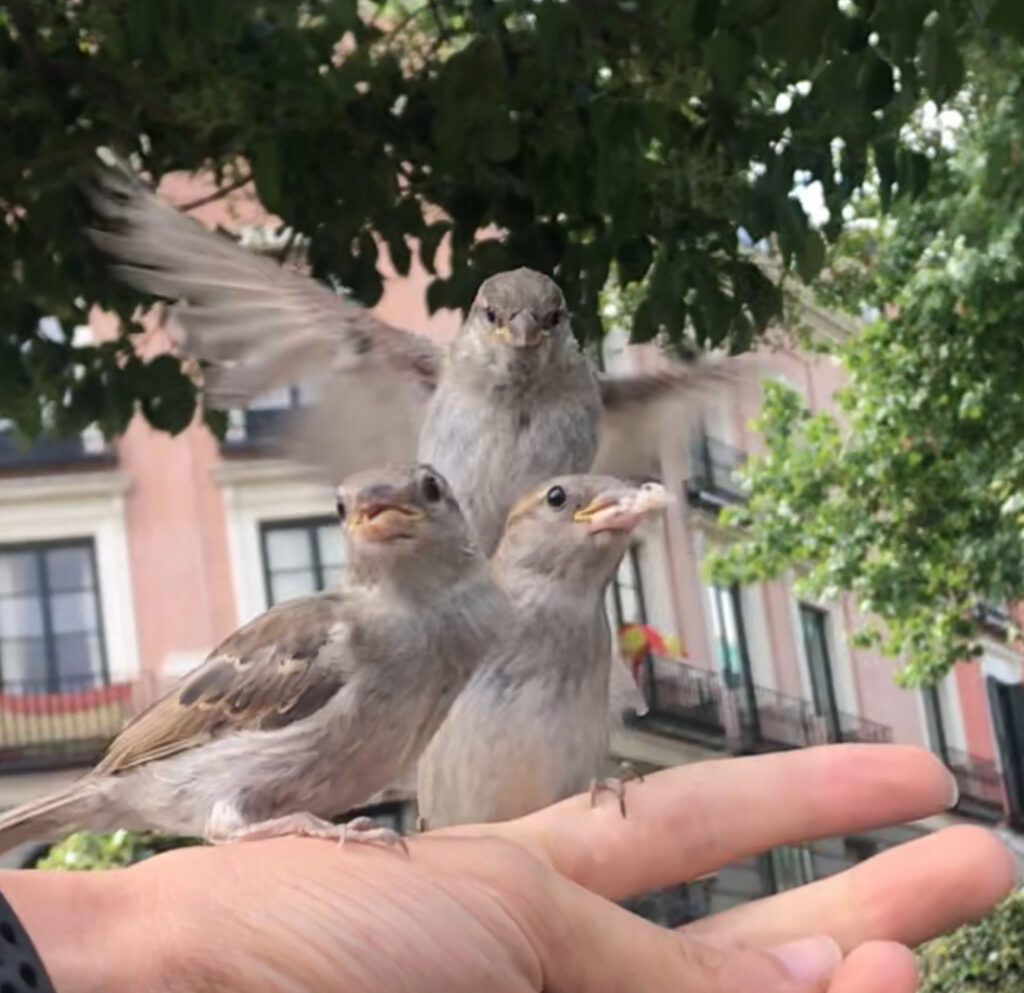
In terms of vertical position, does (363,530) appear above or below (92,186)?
below

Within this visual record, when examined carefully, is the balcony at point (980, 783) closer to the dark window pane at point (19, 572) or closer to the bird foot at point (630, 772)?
the dark window pane at point (19, 572)

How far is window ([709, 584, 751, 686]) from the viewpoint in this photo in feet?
11.0

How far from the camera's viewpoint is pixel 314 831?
69 centimetres

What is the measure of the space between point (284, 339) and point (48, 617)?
263cm

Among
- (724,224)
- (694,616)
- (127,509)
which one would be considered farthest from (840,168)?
(127,509)

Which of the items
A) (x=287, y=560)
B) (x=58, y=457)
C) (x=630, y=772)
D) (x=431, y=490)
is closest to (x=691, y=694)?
(x=287, y=560)

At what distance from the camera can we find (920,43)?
152cm

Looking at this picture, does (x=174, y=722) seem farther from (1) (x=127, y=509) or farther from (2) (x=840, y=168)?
(1) (x=127, y=509)

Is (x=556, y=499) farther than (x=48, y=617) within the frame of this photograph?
No

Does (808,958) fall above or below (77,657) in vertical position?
below

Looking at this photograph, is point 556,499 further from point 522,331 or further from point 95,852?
point 95,852

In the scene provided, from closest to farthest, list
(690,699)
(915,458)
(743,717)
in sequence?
(690,699), (743,717), (915,458)

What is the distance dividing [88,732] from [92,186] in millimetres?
1602

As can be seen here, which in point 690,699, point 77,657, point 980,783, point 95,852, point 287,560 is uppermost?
point 287,560
